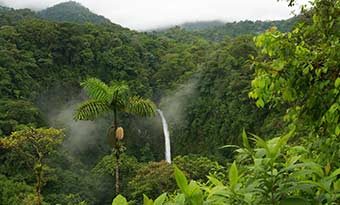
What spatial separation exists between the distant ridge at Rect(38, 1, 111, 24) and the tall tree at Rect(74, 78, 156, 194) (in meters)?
49.7

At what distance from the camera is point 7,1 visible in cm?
7900

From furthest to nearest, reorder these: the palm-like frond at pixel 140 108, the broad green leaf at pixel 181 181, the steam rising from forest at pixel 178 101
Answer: the steam rising from forest at pixel 178 101 < the palm-like frond at pixel 140 108 < the broad green leaf at pixel 181 181

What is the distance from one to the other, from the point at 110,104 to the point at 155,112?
95 centimetres

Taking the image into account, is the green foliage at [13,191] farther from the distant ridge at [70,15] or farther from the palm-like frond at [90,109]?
the distant ridge at [70,15]

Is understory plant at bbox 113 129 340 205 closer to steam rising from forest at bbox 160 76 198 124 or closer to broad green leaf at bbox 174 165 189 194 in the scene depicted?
broad green leaf at bbox 174 165 189 194

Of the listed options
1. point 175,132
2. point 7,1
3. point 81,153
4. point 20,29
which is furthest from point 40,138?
point 7,1

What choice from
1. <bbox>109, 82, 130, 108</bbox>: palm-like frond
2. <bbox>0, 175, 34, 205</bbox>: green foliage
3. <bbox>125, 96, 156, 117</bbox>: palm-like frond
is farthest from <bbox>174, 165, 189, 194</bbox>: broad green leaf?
<bbox>0, 175, 34, 205</bbox>: green foliage

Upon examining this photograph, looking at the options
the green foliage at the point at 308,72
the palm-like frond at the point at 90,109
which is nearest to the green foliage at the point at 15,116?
the palm-like frond at the point at 90,109

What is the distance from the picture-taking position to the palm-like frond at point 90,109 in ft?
22.2

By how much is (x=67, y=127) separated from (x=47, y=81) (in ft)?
12.6

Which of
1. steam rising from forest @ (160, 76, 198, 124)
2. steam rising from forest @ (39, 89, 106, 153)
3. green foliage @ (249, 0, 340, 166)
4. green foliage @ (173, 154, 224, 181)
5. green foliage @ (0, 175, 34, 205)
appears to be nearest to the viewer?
green foliage @ (249, 0, 340, 166)

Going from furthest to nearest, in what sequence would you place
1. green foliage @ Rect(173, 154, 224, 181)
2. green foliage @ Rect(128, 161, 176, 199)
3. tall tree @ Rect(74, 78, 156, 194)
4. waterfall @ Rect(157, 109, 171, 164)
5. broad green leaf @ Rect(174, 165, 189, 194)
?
waterfall @ Rect(157, 109, 171, 164) < green foliage @ Rect(173, 154, 224, 181) < green foliage @ Rect(128, 161, 176, 199) < tall tree @ Rect(74, 78, 156, 194) < broad green leaf @ Rect(174, 165, 189, 194)

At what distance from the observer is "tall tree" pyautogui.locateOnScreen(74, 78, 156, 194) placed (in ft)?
22.2

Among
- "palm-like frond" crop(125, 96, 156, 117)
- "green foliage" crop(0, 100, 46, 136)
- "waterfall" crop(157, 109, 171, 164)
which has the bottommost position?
"waterfall" crop(157, 109, 171, 164)
